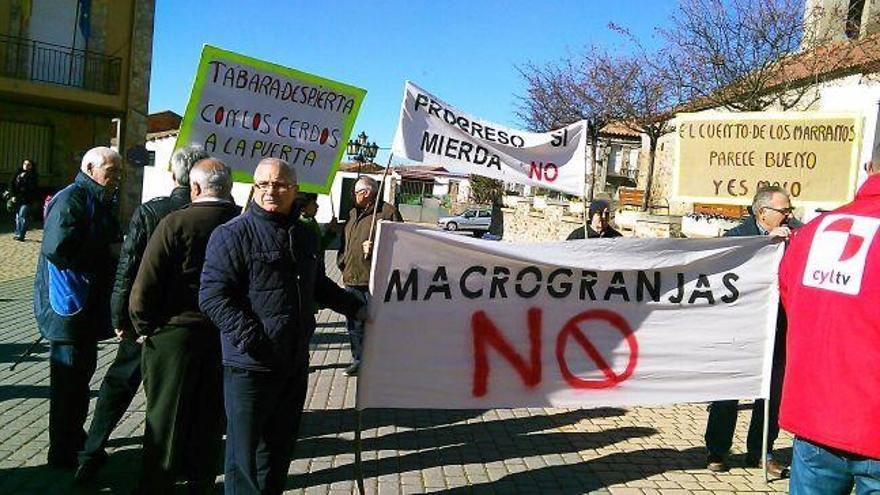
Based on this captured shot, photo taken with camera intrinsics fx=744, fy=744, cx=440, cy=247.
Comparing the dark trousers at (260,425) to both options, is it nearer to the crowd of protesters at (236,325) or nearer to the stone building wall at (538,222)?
the crowd of protesters at (236,325)

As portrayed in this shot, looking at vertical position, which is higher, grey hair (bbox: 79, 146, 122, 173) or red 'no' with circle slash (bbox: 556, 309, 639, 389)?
grey hair (bbox: 79, 146, 122, 173)

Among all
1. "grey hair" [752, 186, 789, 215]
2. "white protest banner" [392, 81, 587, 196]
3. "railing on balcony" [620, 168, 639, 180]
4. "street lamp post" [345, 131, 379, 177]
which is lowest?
"grey hair" [752, 186, 789, 215]

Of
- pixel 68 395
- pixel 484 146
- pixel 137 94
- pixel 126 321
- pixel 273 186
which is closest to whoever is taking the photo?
pixel 273 186

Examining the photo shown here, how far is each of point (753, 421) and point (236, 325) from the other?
3717 millimetres

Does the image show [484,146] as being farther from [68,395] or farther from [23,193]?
[23,193]

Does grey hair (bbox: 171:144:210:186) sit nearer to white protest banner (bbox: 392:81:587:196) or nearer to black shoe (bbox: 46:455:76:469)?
white protest banner (bbox: 392:81:587:196)

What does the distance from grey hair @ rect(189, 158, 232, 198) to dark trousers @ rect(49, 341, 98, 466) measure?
4.40ft

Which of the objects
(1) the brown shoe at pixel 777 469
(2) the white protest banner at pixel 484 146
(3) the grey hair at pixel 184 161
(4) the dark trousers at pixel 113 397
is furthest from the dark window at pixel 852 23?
(4) the dark trousers at pixel 113 397

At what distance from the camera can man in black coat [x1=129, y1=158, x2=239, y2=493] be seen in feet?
12.0

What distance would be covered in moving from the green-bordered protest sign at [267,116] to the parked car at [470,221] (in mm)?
31646

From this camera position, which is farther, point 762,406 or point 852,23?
point 852,23

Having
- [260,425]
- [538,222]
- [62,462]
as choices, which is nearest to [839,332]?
[260,425]

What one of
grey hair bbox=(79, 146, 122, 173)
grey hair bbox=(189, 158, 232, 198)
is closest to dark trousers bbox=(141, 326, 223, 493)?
grey hair bbox=(189, 158, 232, 198)

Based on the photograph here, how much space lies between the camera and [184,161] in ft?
14.1
